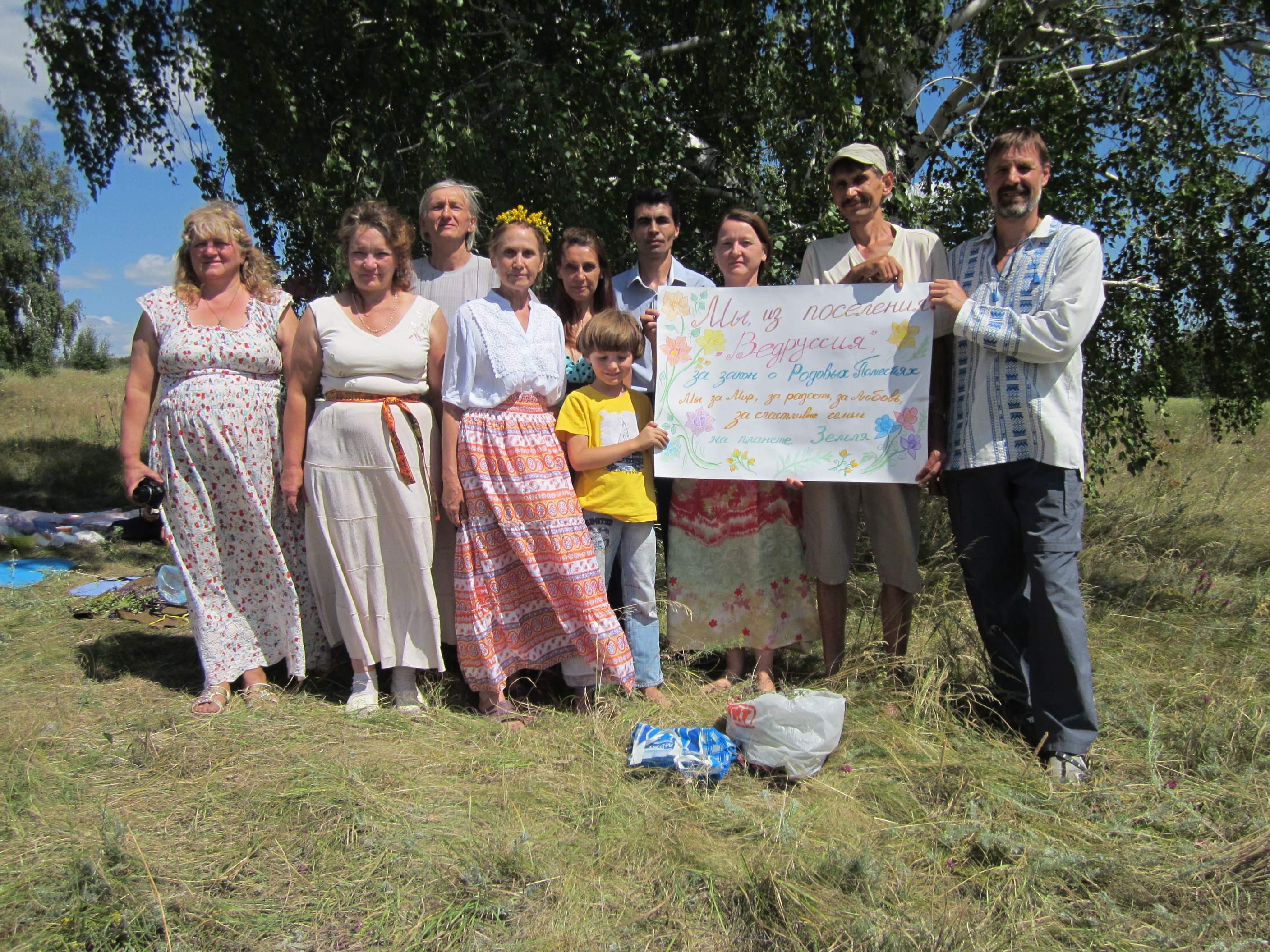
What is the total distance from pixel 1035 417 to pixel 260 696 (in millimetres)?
3340

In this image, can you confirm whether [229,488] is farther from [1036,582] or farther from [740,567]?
[1036,582]

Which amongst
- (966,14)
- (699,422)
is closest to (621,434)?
(699,422)

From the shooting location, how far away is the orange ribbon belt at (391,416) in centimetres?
347

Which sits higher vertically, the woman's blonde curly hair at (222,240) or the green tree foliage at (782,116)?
the green tree foliage at (782,116)

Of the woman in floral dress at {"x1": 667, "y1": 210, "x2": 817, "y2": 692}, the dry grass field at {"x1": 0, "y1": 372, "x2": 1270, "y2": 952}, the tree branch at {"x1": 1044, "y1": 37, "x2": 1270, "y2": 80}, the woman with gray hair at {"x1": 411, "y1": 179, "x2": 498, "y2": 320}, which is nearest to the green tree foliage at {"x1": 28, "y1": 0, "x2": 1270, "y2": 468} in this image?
the tree branch at {"x1": 1044, "y1": 37, "x2": 1270, "y2": 80}

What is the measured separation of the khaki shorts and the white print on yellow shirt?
73 cm

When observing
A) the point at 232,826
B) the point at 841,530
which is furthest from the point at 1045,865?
the point at 232,826

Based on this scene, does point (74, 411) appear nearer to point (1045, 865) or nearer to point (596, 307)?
point (596, 307)

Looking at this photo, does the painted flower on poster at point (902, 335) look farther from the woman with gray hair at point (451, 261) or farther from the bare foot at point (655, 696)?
the woman with gray hair at point (451, 261)

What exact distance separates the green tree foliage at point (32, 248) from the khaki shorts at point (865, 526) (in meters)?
31.8

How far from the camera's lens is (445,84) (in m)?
5.76

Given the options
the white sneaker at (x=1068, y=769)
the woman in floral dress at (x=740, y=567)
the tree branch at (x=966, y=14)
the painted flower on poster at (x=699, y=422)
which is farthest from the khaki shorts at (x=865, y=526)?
the tree branch at (x=966, y=14)

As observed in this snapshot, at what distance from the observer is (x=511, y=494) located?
11.1 feet

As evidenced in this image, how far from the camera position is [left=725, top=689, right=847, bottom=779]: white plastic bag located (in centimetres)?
287
